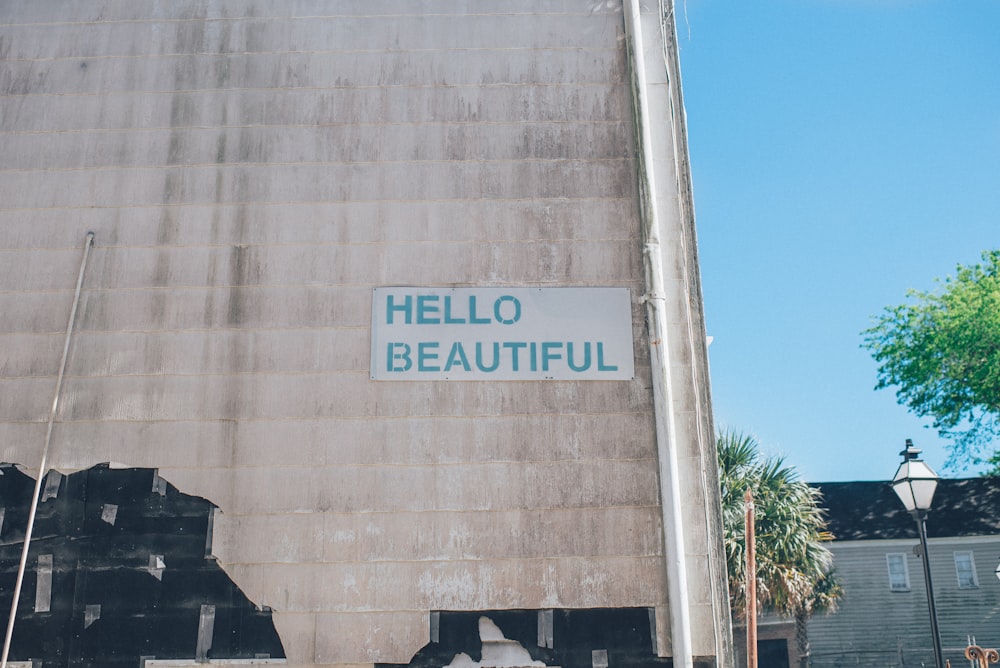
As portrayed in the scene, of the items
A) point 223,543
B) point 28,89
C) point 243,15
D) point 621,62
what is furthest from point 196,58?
point 223,543

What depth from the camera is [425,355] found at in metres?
6.73

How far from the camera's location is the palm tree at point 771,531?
16.2 m

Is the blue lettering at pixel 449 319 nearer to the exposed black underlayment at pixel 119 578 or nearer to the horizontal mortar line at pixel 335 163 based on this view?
the horizontal mortar line at pixel 335 163

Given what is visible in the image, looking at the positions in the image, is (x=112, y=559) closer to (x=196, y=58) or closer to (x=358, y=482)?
(x=358, y=482)

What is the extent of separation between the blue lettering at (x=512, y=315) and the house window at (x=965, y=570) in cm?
2192

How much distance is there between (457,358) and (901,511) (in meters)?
22.3

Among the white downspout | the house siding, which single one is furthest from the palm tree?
the white downspout

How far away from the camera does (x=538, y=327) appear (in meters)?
6.80

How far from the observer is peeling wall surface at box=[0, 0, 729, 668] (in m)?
6.29

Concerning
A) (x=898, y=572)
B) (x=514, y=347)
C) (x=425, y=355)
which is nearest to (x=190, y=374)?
(x=425, y=355)

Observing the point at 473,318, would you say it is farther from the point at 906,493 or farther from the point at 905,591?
the point at 905,591

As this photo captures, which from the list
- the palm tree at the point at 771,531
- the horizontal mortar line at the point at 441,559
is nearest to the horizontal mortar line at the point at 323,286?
the horizontal mortar line at the point at 441,559

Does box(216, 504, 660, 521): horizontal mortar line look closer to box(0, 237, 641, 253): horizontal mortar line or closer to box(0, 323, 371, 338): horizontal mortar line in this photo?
box(0, 323, 371, 338): horizontal mortar line

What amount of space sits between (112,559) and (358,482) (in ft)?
6.00
